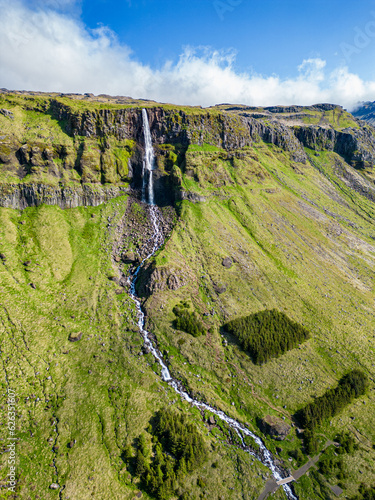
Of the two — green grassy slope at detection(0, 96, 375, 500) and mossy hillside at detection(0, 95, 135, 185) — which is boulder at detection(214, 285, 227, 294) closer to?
green grassy slope at detection(0, 96, 375, 500)

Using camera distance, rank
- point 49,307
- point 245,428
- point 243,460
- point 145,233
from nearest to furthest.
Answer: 1. point 243,460
2. point 245,428
3. point 49,307
4. point 145,233

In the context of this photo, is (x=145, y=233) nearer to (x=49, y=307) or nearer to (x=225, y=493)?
(x=49, y=307)

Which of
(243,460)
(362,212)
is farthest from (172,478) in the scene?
(362,212)

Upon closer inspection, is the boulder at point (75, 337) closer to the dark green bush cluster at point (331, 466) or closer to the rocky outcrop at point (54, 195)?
the rocky outcrop at point (54, 195)

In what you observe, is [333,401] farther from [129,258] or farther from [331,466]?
[129,258]

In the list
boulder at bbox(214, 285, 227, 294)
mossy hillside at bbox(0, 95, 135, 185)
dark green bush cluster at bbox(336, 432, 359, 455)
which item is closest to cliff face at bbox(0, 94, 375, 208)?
mossy hillside at bbox(0, 95, 135, 185)

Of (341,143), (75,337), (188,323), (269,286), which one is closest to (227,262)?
(269,286)
